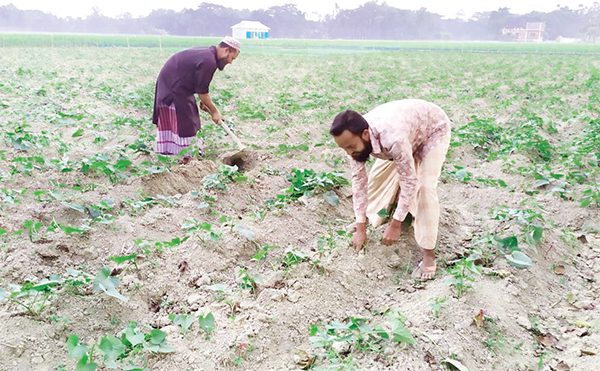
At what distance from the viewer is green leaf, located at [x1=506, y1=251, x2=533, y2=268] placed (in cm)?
278

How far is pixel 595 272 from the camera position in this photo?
3.19 meters

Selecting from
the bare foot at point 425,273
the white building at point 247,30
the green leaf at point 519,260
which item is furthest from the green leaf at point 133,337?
the white building at point 247,30

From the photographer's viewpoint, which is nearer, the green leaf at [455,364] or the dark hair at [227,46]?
the green leaf at [455,364]

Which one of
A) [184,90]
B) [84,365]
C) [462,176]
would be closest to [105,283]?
[84,365]

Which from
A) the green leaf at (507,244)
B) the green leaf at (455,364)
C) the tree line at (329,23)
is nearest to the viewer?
the green leaf at (455,364)

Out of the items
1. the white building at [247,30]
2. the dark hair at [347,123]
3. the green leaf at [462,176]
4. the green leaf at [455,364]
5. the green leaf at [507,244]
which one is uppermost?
the white building at [247,30]

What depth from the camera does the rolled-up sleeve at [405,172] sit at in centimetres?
259

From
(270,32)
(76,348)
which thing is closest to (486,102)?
(76,348)

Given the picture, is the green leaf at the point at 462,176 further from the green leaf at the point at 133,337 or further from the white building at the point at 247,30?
the white building at the point at 247,30

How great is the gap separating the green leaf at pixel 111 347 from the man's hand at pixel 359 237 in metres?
1.57

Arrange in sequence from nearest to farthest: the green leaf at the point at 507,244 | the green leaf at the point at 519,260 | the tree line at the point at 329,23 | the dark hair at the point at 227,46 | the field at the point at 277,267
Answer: the field at the point at 277,267, the green leaf at the point at 519,260, the green leaf at the point at 507,244, the dark hair at the point at 227,46, the tree line at the point at 329,23

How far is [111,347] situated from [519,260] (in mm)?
2284

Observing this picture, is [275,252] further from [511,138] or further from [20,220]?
[511,138]

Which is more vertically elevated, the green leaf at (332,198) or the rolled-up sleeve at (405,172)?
the rolled-up sleeve at (405,172)
